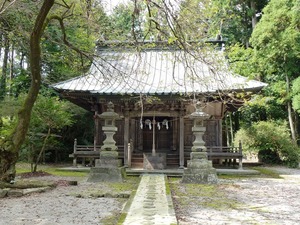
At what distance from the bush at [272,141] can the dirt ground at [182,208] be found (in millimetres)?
9537

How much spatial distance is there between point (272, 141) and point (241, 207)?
11925 mm

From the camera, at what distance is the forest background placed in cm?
668

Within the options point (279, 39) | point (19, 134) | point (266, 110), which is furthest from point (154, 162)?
point (266, 110)

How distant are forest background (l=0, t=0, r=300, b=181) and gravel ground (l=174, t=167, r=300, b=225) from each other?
2.38 metres

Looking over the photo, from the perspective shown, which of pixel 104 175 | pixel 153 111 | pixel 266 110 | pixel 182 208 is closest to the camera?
pixel 182 208

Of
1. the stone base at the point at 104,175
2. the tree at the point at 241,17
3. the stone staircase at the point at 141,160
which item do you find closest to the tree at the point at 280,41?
the tree at the point at 241,17

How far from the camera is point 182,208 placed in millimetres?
5176

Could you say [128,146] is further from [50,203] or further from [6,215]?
[6,215]

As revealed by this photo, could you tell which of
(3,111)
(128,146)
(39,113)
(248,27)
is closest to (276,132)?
(128,146)

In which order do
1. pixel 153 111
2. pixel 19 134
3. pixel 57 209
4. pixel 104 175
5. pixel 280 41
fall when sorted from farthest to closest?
pixel 280 41, pixel 153 111, pixel 104 175, pixel 19 134, pixel 57 209

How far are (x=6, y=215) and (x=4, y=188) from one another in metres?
1.90

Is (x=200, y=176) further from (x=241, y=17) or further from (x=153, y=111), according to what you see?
(x=241, y=17)

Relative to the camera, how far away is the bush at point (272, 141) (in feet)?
52.3

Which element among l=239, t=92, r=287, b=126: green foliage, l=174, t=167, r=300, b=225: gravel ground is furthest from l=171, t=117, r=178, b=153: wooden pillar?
l=174, t=167, r=300, b=225: gravel ground
